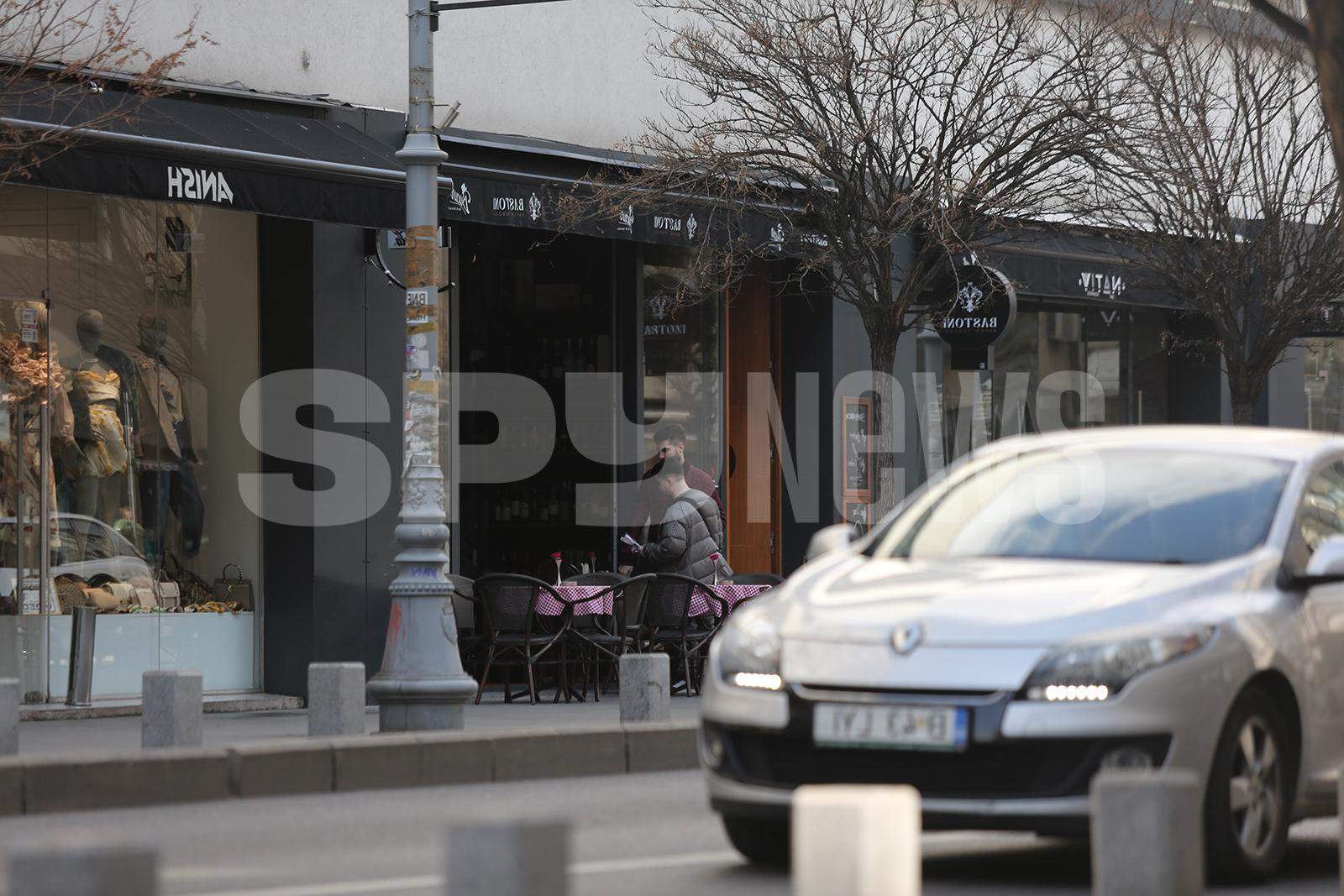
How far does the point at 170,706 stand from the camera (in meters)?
10.7

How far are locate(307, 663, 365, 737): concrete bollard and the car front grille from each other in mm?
4907

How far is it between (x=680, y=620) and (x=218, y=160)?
4.88 meters

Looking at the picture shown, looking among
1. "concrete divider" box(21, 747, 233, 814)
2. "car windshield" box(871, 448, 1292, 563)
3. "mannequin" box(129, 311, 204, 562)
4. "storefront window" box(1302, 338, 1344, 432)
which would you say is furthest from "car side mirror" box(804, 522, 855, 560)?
"storefront window" box(1302, 338, 1344, 432)

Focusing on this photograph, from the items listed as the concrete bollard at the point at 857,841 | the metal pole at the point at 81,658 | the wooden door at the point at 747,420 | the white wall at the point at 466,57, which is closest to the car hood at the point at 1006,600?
the concrete bollard at the point at 857,841

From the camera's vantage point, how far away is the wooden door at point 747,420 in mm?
20625

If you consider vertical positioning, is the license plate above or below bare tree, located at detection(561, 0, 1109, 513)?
below

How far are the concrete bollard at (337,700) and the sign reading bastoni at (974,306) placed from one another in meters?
8.03

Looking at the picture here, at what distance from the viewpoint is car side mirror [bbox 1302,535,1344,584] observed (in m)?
7.34

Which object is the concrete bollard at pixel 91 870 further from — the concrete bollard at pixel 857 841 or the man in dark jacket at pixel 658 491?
the man in dark jacket at pixel 658 491

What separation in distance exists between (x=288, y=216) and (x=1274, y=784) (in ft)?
28.4

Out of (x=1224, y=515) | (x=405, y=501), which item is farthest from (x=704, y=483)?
(x=1224, y=515)

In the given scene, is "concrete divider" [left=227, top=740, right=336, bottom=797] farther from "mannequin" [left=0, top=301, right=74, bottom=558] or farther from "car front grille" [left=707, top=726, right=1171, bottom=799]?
"mannequin" [left=0, top=301, right=74, bottom=558]

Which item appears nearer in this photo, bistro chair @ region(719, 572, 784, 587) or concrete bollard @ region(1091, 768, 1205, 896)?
concrete bollard @ region(1091, 768, 1205, 896)

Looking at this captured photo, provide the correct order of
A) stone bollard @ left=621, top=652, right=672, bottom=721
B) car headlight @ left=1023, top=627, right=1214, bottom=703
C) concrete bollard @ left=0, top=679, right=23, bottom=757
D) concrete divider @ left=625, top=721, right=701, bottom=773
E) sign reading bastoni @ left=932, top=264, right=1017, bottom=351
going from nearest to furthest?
car headlight @ left=1023, top=627, right=1214, bottom=703
concrete bollard @ left=0, top=679, right=23, bottom=757
concrete divider @ left=625, top=721, right=701, bottom=773
stone bollard @ left=621, top=652, right=672, bottom=721
sign reading bastoni @ left=932, top=264, right=1017, bottom=351
